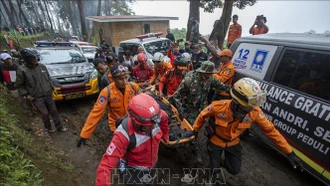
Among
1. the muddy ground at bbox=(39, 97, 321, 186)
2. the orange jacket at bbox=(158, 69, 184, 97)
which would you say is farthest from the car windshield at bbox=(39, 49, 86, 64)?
the orange jacket at bbox=(158, 69, 184, 97)

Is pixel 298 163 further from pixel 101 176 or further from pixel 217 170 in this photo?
pixel 101 176

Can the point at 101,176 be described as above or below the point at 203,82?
below

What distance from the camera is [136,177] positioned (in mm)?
2189

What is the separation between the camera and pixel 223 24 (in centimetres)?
923

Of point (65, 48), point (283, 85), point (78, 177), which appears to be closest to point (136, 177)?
point (78, 177)

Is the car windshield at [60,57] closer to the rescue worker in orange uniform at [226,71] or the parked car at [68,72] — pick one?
the parked car at [68,72]

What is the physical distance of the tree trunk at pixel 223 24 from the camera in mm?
8906

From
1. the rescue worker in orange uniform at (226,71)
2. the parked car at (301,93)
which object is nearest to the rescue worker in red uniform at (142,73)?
the rescue worker in orange uniform at (226,71)

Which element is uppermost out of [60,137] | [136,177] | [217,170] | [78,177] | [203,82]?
[203,82]

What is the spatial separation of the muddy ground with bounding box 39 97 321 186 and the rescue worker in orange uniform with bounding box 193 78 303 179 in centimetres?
80

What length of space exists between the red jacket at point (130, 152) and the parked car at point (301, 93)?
1.93 meters

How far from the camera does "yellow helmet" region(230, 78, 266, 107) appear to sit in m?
2.07

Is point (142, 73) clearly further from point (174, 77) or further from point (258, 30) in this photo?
point (258, 30)

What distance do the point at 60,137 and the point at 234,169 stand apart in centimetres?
404
